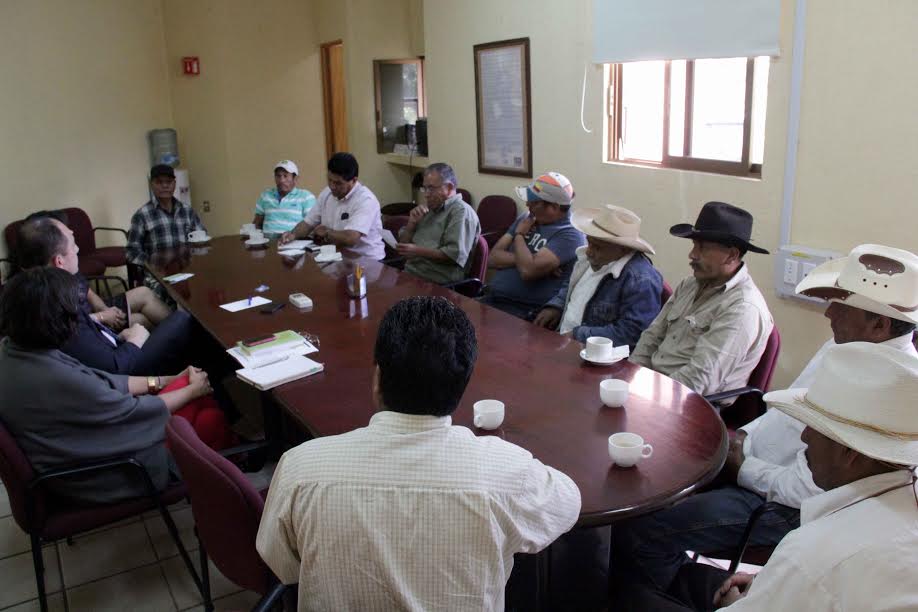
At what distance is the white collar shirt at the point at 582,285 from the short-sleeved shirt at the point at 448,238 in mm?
998

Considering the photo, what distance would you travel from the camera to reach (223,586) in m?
2.55

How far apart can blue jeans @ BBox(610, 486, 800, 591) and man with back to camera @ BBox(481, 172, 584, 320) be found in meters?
1.61

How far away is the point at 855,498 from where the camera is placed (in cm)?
127

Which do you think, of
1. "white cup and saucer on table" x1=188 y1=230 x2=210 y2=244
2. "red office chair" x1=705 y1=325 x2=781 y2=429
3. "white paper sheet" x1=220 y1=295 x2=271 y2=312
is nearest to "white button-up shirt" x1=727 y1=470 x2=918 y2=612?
"red office chair" x1=705 y1=325 x2=781 y2=429

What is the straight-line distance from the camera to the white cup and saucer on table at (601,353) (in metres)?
2.38

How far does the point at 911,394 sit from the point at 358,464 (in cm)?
94

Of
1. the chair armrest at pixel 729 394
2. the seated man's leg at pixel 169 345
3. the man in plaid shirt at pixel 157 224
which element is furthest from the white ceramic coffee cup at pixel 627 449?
the man in plaid shirt at pixel 157 224

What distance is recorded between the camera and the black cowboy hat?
252cm

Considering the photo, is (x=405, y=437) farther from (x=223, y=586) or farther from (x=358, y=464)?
(x=223, y=586)

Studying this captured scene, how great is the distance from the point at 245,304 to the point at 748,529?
227 cm

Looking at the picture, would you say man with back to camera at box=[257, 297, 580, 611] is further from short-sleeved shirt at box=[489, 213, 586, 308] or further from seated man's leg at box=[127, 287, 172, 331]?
seated man's leg at box=[127, 287, 172, 331]

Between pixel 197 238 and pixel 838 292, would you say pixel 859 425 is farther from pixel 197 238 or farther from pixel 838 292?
pixel 197 238

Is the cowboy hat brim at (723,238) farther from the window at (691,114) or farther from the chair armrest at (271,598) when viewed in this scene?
the chair armrest at (271,598)

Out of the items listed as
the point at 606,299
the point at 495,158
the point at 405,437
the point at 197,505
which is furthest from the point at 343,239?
the point at 405,437
